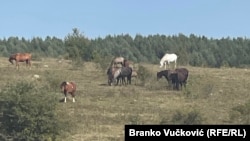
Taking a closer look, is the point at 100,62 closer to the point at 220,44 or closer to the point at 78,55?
the point at 78,55

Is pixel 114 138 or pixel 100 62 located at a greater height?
pixel 100 62

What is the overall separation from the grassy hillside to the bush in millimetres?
719

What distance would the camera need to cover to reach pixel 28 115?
70.8 feet

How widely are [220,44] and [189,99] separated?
56.7 meters

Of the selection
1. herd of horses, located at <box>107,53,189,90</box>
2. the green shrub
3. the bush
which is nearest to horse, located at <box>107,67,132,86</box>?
herd of horses, located at <box>107,53,189,90</box>

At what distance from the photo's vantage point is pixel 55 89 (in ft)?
104

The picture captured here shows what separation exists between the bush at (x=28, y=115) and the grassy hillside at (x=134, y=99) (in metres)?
0.72

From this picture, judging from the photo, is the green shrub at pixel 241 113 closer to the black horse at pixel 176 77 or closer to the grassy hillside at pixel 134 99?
the grassy hillside at pixel 134 99

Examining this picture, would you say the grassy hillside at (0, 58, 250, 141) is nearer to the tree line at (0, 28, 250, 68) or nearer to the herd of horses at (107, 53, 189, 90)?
the herd of horses at (107, 53, 189, 90)

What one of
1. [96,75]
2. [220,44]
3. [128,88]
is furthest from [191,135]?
[220,44]

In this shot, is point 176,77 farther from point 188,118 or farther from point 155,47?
point 155,47

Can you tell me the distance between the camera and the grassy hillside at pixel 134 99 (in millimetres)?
23975

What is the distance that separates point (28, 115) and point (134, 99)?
941 cm

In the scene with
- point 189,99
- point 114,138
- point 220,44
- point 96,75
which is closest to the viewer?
point 114,138
